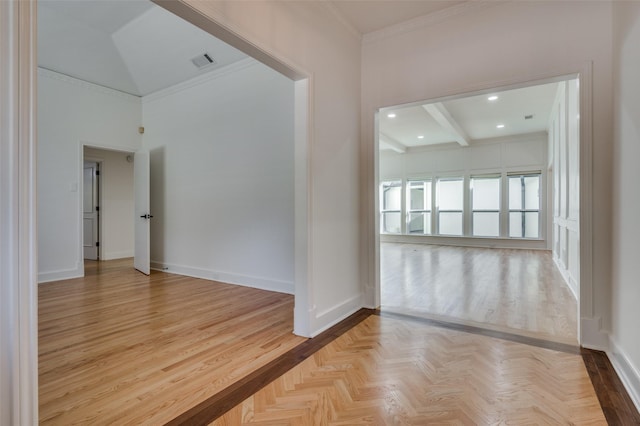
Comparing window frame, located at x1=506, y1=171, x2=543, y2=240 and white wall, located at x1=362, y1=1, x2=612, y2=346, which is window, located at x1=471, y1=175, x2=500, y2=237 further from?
white wall, located at x1=362, y1=1, x2=612, y2=346

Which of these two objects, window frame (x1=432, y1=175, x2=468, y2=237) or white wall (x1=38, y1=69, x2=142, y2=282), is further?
window frame (x1=432, y1=175, x2=468, y2=237)

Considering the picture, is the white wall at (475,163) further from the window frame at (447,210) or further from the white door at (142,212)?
the white door at (142,212)

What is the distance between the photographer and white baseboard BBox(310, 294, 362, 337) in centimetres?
266

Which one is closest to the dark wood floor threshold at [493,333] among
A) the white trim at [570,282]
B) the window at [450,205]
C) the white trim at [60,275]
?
the white trim at [570,282]

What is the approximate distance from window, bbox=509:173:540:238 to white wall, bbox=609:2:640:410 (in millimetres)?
7215

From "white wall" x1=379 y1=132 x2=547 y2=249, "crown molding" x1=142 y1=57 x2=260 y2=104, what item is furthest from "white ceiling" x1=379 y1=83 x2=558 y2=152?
"crown molding" x1=142 y1=57 x2=260 y2=104

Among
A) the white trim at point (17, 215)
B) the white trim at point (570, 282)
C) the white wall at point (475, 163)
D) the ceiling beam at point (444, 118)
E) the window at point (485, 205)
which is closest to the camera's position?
the white trim at point (17, 215)

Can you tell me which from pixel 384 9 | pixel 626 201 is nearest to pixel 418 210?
pixel 384 9

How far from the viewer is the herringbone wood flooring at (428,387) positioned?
160cm

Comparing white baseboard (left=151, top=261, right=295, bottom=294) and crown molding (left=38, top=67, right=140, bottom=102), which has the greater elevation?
crown molding (left=38, top=67, right=140, bottom=102)

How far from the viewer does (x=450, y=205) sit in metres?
9.68

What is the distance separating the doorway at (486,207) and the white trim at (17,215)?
288cm

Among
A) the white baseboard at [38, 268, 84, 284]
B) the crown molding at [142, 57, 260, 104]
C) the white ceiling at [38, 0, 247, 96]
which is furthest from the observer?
the white baseboard at [38, 268, 84, 284]

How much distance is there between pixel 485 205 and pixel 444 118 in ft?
13.7
